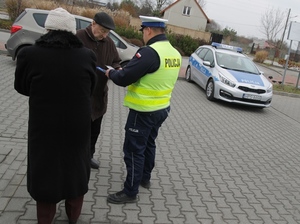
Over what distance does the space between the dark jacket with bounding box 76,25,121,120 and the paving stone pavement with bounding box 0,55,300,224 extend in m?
0.91

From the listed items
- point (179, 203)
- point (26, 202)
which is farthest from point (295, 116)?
point (26, 202)

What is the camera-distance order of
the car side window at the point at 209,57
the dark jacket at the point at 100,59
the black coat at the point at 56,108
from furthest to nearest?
the car side window at the point at 209,57 → the dark jacket at the point at 100,59 → the black coat at the point at 56,108

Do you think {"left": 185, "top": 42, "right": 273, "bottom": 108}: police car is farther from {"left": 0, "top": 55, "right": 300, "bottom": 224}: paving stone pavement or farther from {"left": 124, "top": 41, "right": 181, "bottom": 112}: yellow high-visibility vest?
{"left": 124, "top": 41, "right": 181, "bottom": 112}: yellow high-visibility vest

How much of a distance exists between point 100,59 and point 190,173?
6.83 feet

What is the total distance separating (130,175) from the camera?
3.35 meters

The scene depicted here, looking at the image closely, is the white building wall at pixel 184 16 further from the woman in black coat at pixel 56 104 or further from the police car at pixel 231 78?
the woman in black coat at pixel 56 104

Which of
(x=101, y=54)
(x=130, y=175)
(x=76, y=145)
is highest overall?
(x=101, y=54)

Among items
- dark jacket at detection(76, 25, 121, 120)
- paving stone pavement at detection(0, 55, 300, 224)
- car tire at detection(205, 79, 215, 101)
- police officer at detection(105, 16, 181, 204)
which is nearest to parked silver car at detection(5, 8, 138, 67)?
paving stone pavement at detection(0, 55, 300, 224)

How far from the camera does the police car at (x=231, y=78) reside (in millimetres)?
8984

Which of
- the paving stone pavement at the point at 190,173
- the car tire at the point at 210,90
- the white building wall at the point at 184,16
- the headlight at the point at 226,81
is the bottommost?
the paving stone pavement at the point at 190,173

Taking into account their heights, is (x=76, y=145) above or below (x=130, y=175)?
above

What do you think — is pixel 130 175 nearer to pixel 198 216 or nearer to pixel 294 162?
pixel 198 216

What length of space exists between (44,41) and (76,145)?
811 mm

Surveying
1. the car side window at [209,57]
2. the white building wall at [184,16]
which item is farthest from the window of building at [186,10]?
the car side window at [209,57]
